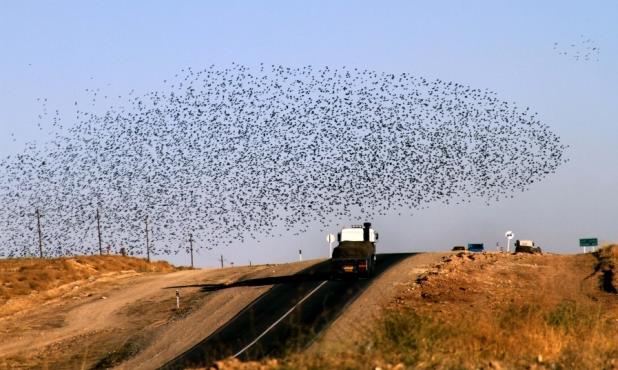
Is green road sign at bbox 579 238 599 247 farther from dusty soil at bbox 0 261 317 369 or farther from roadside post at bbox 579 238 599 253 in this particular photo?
dusty soil at bbox 0 261 317 369

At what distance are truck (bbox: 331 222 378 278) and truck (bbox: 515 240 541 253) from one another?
24247 millimetres

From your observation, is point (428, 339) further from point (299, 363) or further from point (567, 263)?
point (567, 263)

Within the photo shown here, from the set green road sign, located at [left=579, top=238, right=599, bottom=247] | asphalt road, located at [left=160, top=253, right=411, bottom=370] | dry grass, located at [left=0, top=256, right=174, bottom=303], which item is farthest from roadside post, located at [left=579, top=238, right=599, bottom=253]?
dry grass, located at [left=0, top=256, right=174, bottom=303]

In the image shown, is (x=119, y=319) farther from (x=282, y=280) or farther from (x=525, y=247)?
(x=525, y=247)

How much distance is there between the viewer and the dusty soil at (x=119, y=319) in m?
45.5

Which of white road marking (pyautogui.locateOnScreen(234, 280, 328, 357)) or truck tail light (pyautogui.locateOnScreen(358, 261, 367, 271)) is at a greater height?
truck tail light (pyautogui.locateOnScreen(358, 261, 367, 271))

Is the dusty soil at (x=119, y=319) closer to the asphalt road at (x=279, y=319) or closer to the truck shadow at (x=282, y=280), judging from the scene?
the truck shadow at (x=282, y=280)

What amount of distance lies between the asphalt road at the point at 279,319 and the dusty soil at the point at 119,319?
4.44ft

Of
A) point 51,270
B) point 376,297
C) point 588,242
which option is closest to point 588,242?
point 588,242

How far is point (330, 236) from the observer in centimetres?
7731

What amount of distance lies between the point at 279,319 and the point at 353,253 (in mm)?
9953

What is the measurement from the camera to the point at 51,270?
77.3 metres

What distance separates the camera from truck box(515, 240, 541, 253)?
79.2m

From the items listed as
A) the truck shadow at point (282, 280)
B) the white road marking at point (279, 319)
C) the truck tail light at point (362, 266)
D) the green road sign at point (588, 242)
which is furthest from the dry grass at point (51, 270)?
the green road sign at point (588, 242)
